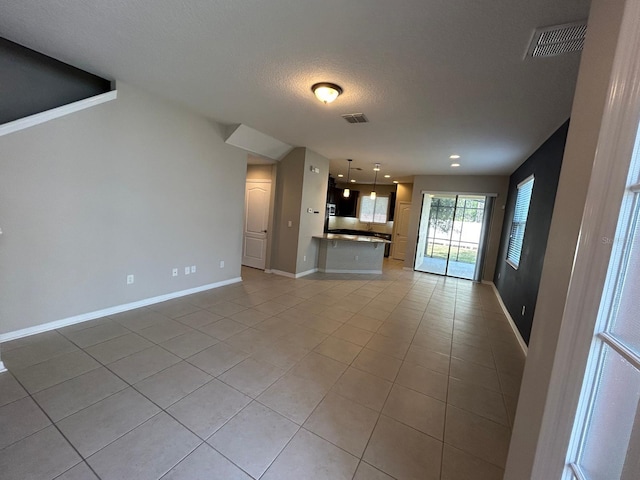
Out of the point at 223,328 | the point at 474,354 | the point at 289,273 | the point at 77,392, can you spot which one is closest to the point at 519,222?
the point at 474,354

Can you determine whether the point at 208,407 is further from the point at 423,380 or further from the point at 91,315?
the point at 91,315

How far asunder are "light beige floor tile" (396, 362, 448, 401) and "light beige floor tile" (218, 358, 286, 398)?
1.12 m

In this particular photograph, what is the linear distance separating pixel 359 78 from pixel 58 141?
3087mm

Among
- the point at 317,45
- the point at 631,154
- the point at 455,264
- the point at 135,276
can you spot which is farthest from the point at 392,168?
the point at 631,154

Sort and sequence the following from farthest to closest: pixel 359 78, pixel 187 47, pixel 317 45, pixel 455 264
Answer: pixel 455 264, pixel 359 78, pixel 187 47, pixel 317 45

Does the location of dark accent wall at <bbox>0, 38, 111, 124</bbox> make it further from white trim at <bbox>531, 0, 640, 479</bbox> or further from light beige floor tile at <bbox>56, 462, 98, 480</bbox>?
white trim at <bbox>531, 0, 640, 479</bbox>

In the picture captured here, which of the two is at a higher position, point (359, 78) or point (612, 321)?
point (359, 78)

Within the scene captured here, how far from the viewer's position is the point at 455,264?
7527 millimetres

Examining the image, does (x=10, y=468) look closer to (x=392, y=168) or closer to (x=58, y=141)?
(x=58, y=141)

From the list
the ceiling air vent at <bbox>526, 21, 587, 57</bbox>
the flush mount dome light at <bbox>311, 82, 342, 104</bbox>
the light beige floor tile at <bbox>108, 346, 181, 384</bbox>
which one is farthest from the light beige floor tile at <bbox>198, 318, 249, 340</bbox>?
the ceiling air vent at <bbox>526, 21, 587, 57</bbox>

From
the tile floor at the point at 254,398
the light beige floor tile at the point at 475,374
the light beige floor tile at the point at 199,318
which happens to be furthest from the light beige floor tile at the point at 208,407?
the light beige floor tile at the point at 475,374

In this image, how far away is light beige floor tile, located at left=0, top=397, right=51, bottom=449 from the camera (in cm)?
156

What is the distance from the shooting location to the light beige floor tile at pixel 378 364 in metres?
2.49

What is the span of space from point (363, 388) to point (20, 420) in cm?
234
